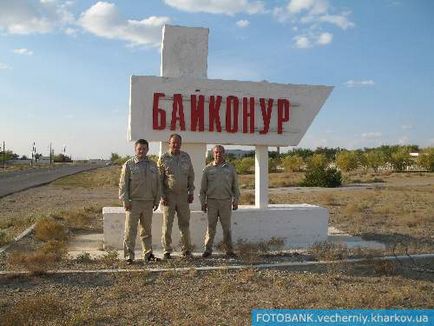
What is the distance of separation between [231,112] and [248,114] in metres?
0.34

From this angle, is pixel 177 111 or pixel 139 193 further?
pixel 177 111

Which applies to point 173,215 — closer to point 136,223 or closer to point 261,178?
point 136,223

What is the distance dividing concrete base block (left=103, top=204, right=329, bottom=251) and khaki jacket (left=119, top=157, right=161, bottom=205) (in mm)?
1704

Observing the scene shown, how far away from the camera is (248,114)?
32.5 feet

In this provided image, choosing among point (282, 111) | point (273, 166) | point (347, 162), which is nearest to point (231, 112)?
point (282, 111)

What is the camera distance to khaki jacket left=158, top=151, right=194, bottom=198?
8.05 metres

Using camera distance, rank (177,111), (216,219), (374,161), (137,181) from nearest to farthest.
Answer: (137,181)
(216,219)
(177,111)
(374,161)

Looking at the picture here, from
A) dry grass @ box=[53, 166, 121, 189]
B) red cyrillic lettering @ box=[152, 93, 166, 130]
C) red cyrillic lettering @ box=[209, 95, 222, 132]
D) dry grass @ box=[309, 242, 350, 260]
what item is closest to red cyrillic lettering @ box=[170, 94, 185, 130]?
red cyrillic lettering @ box=[152, 93, 166, 130]

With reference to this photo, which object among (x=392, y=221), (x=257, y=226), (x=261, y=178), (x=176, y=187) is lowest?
(x=392, y=221)

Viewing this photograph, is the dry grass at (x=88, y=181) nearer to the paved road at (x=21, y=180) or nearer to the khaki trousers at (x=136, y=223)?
the paved road at (x=21, y=180)

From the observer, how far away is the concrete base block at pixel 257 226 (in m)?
9.38

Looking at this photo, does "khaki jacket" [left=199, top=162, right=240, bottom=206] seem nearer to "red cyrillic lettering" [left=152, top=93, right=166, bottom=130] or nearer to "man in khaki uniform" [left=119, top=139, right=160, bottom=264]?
"man in khaki uniform" [left=119, top=139, right=160, bottom=264]

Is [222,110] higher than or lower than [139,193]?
higher

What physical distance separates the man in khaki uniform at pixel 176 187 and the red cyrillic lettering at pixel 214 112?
1709mm
